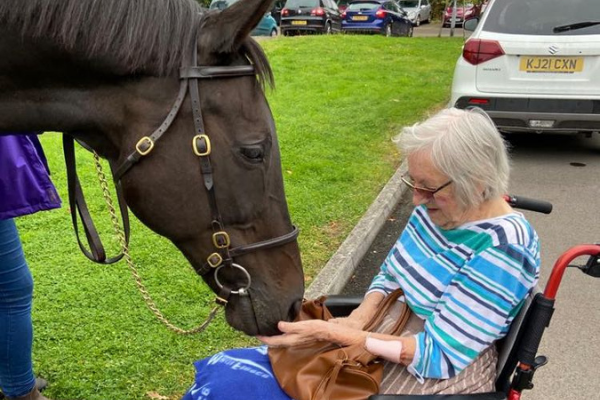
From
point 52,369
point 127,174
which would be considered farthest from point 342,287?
point 127,174

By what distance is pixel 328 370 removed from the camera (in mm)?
1856

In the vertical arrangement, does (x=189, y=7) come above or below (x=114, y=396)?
above

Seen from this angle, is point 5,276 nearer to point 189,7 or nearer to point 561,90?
point 189,7

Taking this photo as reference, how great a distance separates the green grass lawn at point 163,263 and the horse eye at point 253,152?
237 mm

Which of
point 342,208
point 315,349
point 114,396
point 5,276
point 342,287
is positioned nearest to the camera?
point 315,349

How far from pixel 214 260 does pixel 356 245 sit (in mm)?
2689

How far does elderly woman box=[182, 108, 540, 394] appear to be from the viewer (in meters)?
1.79

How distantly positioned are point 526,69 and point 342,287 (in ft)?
12.2

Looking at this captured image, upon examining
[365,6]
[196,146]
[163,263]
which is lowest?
[365,6]

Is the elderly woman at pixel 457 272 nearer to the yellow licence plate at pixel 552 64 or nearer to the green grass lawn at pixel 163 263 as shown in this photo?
the green grass lawn at pixel 163 263

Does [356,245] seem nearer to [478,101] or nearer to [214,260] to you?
[214,260]

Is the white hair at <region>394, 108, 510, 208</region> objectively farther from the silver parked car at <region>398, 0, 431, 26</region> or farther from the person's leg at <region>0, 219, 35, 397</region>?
the silver parked car at <region>398, 0, 431, 26</region>

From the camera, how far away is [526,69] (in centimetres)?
619

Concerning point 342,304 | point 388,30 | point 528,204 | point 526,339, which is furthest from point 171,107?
point 388,30
